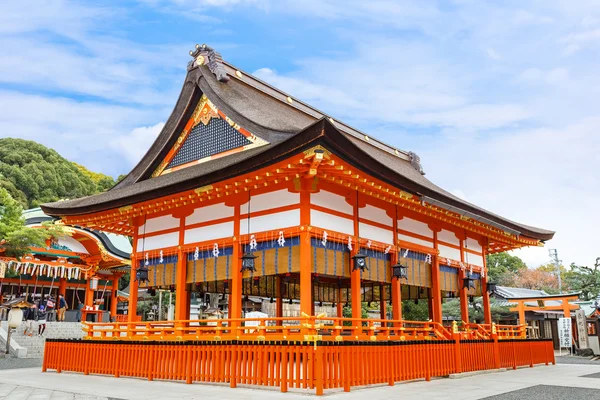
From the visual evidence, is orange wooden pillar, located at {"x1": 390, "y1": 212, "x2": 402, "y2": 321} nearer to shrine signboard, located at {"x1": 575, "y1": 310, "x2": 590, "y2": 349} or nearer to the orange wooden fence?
the orange wooden fence

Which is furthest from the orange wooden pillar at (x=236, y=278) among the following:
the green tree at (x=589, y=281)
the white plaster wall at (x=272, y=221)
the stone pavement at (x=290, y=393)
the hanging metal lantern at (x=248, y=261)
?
the green tree at (x=589, y=281)

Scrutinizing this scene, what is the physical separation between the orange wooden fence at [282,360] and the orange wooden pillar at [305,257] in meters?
1.66

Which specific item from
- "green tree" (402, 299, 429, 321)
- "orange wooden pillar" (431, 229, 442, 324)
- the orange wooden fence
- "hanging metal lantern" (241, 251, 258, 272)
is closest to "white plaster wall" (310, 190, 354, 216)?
"hanging metal lantern" (241, 251, 258, 272)

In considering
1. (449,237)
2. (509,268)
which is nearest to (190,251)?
(449,237)

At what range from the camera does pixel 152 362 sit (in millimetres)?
11992

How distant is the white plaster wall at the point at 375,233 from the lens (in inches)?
535

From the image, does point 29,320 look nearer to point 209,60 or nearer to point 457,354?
point 209,60

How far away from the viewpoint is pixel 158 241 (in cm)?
1534

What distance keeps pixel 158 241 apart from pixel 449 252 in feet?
31.0

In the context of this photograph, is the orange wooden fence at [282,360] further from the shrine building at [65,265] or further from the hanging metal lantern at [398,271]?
the shrine building at [65,265]

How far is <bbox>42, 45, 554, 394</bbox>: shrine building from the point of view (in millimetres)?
10359

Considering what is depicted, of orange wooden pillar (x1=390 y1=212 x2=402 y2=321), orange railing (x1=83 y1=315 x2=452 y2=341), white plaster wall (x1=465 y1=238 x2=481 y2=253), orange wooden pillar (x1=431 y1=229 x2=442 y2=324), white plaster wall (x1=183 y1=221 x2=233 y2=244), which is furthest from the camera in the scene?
white plaster wall (x1=465 y1=238 x2=481 y2=253)

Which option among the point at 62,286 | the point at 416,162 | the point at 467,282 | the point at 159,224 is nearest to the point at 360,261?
the point at 159,224

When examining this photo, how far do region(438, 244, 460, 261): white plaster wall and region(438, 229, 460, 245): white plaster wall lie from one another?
237 mm
